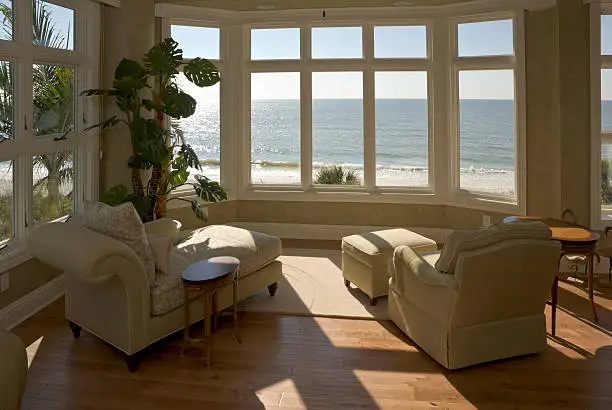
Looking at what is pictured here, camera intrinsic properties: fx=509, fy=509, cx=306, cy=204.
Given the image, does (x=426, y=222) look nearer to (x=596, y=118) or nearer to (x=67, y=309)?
(x=596, y=118)

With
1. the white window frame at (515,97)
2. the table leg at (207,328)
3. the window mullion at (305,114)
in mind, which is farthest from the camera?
the window mullion at (305,114)

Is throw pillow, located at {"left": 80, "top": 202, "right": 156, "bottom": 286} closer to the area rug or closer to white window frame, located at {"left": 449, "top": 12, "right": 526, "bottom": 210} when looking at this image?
the area rug

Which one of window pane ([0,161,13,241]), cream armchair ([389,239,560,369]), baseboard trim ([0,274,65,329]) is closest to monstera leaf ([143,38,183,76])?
window pane ([0,161,13,241])

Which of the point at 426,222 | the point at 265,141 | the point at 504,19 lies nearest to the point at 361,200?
the point at 426,222

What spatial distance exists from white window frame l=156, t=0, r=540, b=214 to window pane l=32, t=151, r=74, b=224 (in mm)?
2230

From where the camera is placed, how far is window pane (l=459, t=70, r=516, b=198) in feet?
19.1

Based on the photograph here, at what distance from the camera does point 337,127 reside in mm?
6746

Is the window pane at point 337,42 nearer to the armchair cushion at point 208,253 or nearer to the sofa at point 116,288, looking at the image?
the armchair cushion at point 208,253

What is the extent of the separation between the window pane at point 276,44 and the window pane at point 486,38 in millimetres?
2075

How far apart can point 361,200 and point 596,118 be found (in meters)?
2.82

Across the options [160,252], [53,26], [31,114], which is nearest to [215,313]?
[160,252]

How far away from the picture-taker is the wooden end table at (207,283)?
10.5ft

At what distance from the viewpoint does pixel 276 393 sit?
9.57 feet

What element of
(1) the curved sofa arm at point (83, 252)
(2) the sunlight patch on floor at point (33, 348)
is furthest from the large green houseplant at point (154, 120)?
(1) the curved sofa arm at point (83, 252)
